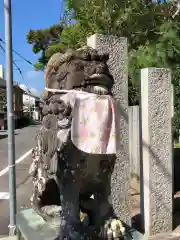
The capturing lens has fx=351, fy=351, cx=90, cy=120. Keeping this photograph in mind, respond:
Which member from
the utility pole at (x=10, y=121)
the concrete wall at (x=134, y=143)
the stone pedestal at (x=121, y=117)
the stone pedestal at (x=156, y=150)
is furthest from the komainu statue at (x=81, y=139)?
the concrete wall at (x=134, y=143)

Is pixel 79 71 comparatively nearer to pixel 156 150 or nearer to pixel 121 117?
pixel 121 117

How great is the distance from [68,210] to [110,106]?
79 cm

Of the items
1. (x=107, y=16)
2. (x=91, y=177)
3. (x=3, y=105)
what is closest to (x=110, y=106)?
(x=91, y=177)

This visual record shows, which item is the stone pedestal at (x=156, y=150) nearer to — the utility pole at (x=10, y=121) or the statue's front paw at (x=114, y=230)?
the utility pole at (x=10, y=121)

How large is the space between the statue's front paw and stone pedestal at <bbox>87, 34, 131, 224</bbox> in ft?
5.29

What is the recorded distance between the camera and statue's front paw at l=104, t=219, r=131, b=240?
2.39 metres

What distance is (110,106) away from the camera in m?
2.36

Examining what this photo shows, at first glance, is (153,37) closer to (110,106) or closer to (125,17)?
(125,17)

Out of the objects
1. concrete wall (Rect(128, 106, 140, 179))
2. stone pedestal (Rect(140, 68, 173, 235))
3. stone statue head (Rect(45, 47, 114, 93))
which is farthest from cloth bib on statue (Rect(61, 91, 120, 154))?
concrete wall (Rect(128, 106, 140, 179))

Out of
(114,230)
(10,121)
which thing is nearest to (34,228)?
(114,230)

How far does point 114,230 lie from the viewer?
2395mm

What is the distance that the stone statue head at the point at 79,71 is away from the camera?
2408 mm

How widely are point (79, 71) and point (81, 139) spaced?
1.63 ft

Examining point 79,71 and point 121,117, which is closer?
point 79,71
